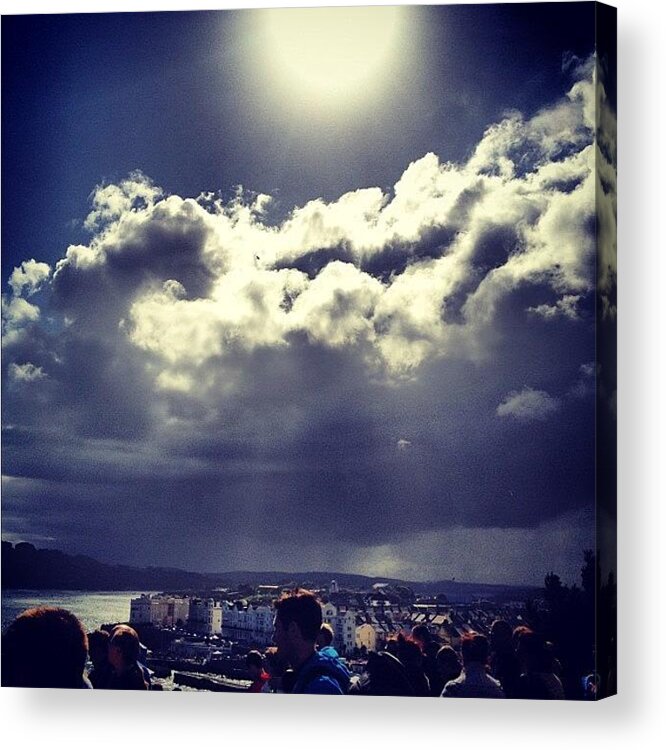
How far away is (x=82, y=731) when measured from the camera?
7238mm

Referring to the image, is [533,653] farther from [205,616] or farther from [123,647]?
[123,647]

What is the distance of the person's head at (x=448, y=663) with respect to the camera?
22.6 feet

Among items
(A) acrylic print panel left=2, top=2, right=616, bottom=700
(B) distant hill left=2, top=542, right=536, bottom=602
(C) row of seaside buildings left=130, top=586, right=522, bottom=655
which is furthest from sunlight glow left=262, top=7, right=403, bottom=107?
(C) row of seaside buildings left=130, top=586, right=522, bottom=655

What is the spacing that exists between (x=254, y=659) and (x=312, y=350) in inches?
51.9

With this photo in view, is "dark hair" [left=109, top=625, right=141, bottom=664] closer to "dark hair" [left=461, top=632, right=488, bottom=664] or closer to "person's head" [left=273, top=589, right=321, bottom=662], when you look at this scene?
"person's head" [left=273, top=589, right=321, bottom=662]

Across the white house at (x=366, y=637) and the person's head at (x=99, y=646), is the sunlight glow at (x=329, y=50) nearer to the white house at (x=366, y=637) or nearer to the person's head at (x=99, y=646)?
the white house at (x=366, y=637)

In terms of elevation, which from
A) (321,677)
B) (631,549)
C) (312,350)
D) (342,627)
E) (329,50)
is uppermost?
(329,50)

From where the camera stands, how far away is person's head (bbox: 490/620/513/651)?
22.5 ft

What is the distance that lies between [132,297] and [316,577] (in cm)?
143

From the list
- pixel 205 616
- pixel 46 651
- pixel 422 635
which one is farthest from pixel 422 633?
pixel 46 651

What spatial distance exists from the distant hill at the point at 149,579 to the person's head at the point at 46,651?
153 mm

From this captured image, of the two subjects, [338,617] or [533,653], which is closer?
[533,653]

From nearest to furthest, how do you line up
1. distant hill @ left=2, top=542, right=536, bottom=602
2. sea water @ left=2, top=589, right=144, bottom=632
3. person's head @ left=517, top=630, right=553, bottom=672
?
1. person's head @ left=517, top=630, right=553, bottom=672
2. distant hill @ left=2, top=542, right=536, bottom=602
3. sea water @ left=2, top=589, right=144, bottom=632

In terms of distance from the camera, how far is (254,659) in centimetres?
705
